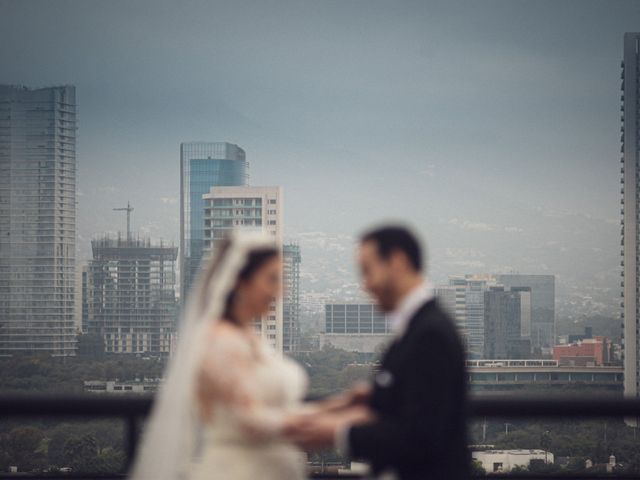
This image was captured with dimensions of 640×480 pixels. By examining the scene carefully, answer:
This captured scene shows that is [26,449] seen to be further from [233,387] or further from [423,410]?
[423,410]

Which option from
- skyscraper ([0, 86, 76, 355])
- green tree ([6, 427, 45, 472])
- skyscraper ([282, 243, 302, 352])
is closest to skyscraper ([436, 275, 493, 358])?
skyscraper ([282, 243, 302, 352])

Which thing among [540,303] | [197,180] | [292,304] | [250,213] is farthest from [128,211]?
[540,303]

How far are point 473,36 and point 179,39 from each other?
1823 inches

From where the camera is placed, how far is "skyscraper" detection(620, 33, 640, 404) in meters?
110

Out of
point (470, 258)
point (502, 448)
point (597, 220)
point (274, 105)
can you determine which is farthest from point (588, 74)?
point (502, 448)

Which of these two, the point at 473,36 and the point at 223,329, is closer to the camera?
the point at 223,329

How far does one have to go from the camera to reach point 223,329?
2.83 m

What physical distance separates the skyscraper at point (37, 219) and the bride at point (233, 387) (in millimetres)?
115260

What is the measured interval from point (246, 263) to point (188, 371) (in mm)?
332

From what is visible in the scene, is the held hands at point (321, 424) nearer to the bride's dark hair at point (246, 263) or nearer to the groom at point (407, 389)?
the groom at point (407, 389)

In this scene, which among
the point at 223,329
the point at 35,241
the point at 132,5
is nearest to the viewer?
the point at 223,329

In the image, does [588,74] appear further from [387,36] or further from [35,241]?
[35,241]

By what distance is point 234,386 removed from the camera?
9.10 feet

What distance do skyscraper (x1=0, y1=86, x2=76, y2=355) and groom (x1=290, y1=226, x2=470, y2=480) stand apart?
115711 millimetres
